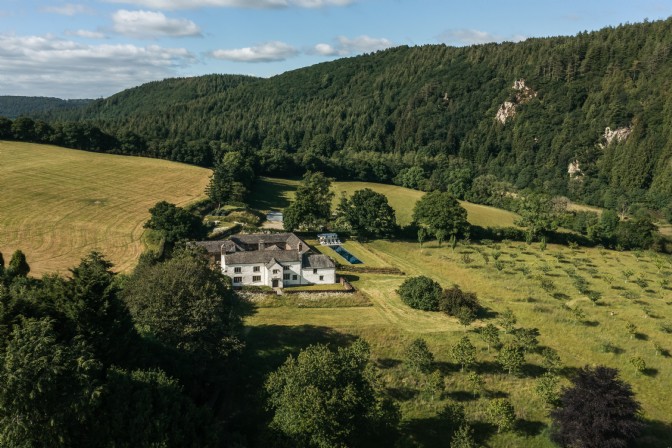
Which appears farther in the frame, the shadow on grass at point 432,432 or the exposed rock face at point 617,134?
the exposed rock face at point 617,134

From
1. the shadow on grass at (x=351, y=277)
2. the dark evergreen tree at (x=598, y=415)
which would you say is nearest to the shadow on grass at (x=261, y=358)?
the shadow on grass at (x=351, y=277)

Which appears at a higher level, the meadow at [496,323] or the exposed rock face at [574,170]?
the exposed rock face at [574,170]

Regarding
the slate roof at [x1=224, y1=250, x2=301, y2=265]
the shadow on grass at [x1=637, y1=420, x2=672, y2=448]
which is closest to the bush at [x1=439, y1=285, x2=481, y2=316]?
the shadow on grass at [x1=637, y1=420, x2=672, y2=448]

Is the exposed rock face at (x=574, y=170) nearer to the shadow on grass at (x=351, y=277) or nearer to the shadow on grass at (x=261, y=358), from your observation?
the shadow on grass at (x=351, y=277)

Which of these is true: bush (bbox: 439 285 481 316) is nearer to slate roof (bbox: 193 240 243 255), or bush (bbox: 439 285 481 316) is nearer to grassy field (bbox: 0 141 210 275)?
slate roof (bbox: 193 240 243 255)

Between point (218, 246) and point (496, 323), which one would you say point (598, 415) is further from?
point (218, 246)

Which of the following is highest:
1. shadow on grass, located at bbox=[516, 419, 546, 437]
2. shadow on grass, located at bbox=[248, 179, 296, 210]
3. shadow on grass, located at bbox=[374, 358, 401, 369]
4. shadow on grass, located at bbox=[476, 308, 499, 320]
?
shadow on grass, located at bbox=[248, 179, 296, 210]
